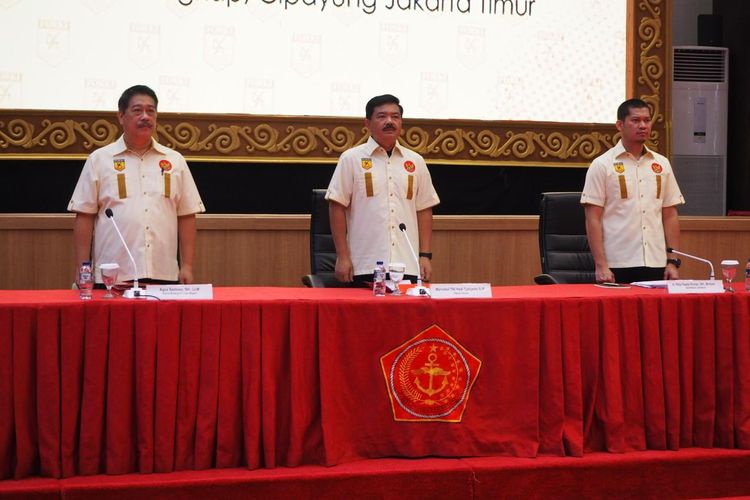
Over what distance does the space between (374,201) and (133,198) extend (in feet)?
3.20

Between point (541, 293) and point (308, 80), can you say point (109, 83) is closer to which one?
point (308, 80)

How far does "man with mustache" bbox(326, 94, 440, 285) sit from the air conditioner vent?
262cm

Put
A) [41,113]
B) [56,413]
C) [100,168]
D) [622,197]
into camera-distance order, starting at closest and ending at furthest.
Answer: [56,413] < [100,168] < [622,197] < [41,113]

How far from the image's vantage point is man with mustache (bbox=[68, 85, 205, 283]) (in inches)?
133

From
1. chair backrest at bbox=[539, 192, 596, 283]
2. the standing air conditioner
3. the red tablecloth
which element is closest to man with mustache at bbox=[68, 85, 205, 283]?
the red tablecloth

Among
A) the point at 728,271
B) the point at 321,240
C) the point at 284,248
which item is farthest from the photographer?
the point at 284,248

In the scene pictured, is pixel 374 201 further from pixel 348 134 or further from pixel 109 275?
pixel 348 134

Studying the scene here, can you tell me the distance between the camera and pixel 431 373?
9.03ft

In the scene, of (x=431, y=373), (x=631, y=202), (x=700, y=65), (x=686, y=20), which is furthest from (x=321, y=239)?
(x=686, y=20)

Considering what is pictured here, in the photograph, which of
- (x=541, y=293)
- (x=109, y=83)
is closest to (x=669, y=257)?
(x=541, y=293)

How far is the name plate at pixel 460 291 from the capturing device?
278 centimetres

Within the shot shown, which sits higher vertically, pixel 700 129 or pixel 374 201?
pixel 700 129

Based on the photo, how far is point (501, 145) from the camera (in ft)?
17.6

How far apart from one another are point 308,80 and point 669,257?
2.23 meters
